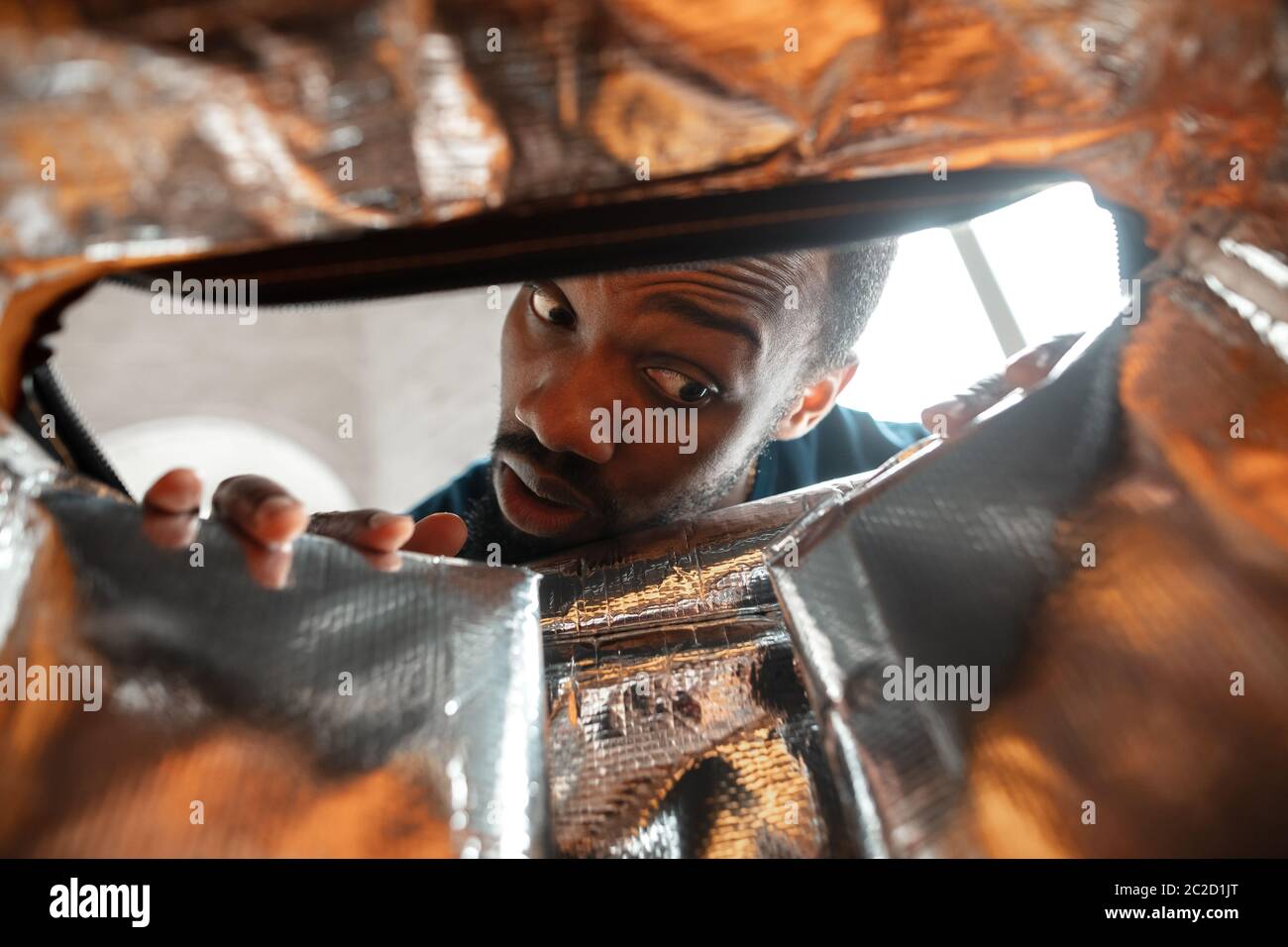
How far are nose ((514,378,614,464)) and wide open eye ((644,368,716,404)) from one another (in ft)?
0.22

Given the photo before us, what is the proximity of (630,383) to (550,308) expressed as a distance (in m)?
0.16

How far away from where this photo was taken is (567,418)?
1086mm

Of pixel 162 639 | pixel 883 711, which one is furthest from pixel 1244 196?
pixel 162 639

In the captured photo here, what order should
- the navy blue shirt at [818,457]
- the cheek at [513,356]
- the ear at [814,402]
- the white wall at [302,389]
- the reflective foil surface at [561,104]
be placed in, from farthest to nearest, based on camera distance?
the white wall at [302,389]
the navy blue shirt at [818,457]
the ear at [814,402]
the cheek at [513,356]
the reflective foil surface at [561,104]

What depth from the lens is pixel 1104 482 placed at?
498 millimetres

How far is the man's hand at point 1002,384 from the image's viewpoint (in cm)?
72

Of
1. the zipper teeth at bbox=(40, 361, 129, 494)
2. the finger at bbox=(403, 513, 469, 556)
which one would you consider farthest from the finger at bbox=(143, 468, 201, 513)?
the finger at bbox=(403, 513, 469, 556)

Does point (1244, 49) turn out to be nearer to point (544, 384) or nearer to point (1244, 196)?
point (1244, 196)
